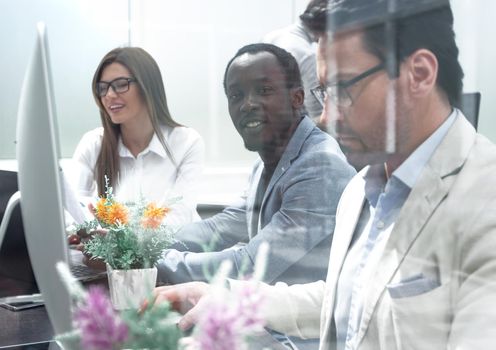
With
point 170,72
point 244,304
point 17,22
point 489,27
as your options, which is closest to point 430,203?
point 489,27

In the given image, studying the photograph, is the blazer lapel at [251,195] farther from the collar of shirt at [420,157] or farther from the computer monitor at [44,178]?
the computer monitor at [44,178]

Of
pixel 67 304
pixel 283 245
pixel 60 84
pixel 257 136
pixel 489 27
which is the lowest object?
pixel 283 245

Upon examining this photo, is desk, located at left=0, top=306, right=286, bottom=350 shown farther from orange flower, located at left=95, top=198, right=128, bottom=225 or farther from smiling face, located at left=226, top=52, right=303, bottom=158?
smiling face, located at left=226, top=52, right=303, bottom=158

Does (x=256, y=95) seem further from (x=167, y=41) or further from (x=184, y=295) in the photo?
(x=184, y=295)

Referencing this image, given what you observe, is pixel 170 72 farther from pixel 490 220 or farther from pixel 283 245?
pixel 490 220

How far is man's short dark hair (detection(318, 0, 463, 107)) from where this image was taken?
3.60 ft

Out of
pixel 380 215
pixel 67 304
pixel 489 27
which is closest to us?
pixel 67 304

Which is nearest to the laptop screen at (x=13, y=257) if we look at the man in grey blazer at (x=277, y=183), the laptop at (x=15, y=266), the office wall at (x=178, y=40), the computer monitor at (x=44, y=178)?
the laptop at (x=15, y=266)

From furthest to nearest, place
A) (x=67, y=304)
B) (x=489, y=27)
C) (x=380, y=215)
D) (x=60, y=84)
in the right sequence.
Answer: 1. (x=60, y=84)
2. (x=380, y=215)
3. (x=489, y=27)
4. (x=67, y=304)

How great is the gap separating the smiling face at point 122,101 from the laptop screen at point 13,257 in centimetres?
27

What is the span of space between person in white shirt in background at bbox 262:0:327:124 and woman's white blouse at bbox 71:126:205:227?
0.27 meters

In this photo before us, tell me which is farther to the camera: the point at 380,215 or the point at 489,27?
the point at 380,215

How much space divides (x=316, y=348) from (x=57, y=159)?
78 centimetres

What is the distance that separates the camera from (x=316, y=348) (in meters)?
1.39
